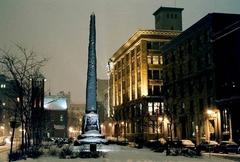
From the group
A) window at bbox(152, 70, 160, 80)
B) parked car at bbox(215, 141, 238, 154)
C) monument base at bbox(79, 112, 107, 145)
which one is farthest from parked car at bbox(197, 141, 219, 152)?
window at bbox(152, 70, 160, 80)

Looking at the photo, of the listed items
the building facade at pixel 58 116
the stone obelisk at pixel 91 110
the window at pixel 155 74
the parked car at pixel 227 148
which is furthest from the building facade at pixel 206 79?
the building facade at pixel 58 116

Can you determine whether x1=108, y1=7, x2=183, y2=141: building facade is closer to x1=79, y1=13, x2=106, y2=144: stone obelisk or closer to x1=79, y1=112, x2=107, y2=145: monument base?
x1=79, y1=13, x2=106, y2=144: stone obelisk

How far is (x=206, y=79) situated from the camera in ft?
220

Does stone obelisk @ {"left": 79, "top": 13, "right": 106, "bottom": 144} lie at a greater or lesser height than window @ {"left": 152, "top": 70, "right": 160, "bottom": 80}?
lesser

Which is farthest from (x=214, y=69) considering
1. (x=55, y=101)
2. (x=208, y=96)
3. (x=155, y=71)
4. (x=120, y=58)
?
(x=55, y=101)

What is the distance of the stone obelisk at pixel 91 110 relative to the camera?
137ft

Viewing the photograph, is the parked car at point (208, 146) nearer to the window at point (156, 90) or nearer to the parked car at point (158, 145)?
the parked car at point (158, 145)

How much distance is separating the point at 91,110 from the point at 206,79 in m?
29.4

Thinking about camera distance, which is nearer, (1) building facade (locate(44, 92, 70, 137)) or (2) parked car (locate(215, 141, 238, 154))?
(2) parked car (locate(215, 141, 238, 154))

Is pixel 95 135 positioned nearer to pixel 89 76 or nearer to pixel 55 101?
pixel 89 76

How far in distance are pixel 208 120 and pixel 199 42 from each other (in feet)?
47.1

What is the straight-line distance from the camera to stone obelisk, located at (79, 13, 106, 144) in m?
41.8

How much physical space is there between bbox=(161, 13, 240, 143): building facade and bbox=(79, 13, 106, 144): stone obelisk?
22787 millimetres

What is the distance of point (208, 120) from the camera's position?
6494cm
